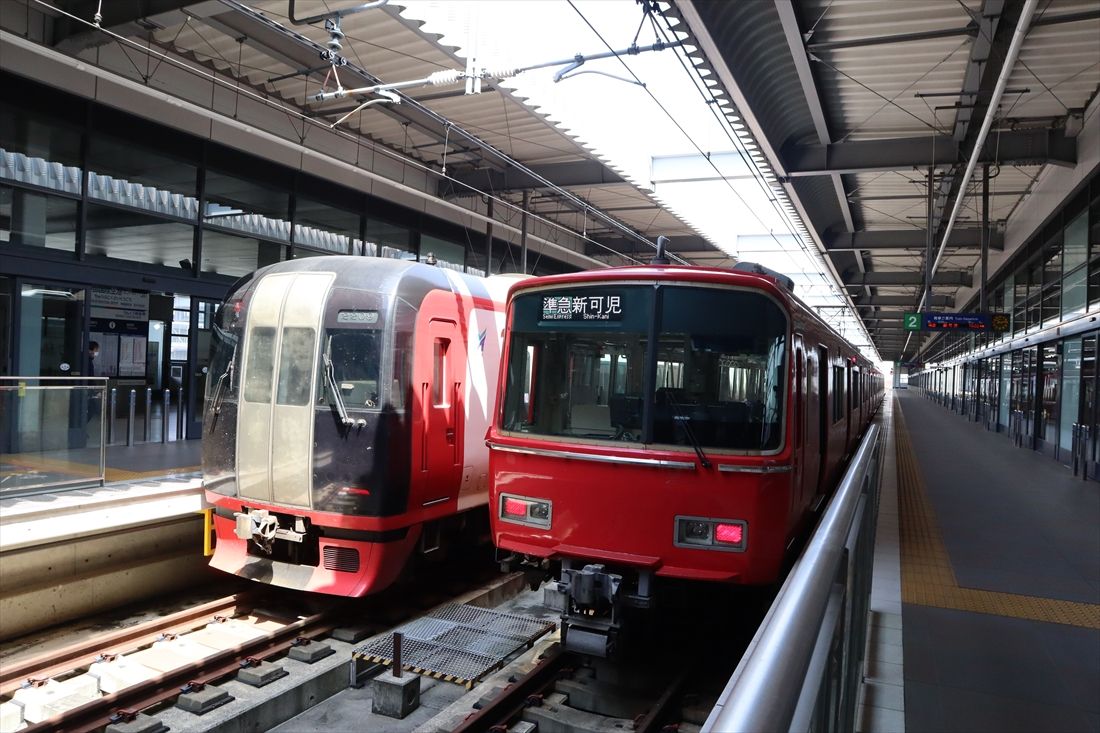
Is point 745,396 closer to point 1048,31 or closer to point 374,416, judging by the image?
point 374,416

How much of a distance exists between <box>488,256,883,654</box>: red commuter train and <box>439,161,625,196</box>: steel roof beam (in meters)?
10.9

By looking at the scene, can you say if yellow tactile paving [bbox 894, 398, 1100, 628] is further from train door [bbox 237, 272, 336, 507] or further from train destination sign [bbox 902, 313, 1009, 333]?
train destination sign [bbox 902, 313, 1009, 333]

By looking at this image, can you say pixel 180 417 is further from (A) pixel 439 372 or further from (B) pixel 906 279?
(B) pixel 906 279

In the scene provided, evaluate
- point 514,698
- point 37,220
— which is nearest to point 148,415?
point 37,220

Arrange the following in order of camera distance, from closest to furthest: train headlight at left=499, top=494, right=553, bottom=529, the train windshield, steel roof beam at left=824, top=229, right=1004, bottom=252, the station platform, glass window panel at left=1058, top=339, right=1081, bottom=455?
1. the station platform
2. the train windshield
3. train headlight at left=499, top=494, right=553, bottom=529
4. glass window panel at left=1058, top=339, right=1081, bottom=455
5. steel roof beam at left=824, top=229, right=1004, bottom=252

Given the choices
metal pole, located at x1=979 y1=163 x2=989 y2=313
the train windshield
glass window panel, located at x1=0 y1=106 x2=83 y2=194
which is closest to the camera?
the train windshield

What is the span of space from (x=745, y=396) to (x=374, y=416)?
320 cm

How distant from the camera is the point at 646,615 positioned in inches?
207

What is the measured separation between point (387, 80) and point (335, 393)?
24.6 feet

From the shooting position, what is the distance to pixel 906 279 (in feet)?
95.5

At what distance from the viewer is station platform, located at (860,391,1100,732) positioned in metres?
3.62

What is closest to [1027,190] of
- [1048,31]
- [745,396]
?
[1048,31]

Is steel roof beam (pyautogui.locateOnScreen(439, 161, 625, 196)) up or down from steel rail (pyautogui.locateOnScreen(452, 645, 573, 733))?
up

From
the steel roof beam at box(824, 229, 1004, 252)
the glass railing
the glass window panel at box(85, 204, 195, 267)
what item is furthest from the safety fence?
the steel roof beam at box(824, 229, 1004, 252)
